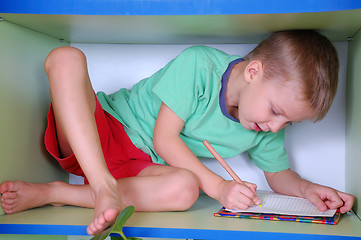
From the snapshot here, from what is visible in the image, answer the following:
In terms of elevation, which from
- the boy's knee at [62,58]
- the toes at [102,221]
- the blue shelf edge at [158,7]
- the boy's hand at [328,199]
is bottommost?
the boy's hand at [328,199]

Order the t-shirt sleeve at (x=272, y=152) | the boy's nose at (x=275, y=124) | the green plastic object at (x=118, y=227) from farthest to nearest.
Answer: the t-shirt sleeve at (x=272, y=152), the boy's nose at (x=275, y=124), the green plastic object at (x=118, y=227)

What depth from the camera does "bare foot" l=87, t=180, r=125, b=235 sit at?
0.75 metres

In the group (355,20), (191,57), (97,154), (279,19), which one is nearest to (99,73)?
(191,57)

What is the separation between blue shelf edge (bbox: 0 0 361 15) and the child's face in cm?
19

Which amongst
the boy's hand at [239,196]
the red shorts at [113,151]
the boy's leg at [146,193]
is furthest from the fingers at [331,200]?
the red shorts at [113,151]

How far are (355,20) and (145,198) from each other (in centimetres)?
52

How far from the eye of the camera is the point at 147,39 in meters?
1.11

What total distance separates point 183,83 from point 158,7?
8.5 inches

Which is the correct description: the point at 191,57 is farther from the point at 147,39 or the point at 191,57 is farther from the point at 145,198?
the point at 145,198

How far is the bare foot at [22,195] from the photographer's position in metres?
0.90

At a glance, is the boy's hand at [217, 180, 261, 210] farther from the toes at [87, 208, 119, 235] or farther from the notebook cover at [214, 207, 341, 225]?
the toes at [87, 208, 119, 235]

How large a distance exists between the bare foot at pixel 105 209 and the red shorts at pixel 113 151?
0.21m

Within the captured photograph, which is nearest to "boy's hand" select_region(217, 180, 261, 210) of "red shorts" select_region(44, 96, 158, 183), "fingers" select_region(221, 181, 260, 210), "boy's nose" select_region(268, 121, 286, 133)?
"fingers" select_region(221, 181, 260, 210)

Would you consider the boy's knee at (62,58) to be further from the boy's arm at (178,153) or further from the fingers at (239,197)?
the fingers at (239,197)
